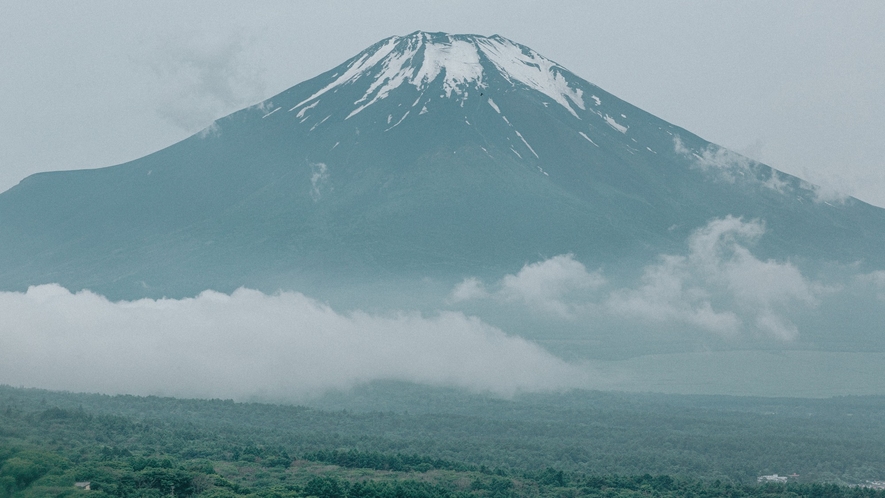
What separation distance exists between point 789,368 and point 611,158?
39512 millimetres

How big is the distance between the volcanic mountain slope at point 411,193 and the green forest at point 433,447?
134 ft

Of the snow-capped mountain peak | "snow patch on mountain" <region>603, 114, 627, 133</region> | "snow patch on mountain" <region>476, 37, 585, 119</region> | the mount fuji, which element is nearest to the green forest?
the mount fuji

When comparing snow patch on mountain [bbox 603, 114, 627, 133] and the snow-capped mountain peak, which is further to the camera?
snow patch on mountain [bbox 603, 114, 627, 133]

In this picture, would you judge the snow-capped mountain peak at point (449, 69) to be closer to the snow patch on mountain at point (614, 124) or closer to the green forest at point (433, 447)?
the snow patch on mountain at point (614, 124)

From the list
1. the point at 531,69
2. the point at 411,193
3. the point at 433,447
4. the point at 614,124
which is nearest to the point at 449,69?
the point at 531,69

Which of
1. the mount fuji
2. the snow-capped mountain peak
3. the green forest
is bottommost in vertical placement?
the green forest

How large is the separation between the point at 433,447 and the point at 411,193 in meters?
86.1

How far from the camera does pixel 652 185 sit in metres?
164

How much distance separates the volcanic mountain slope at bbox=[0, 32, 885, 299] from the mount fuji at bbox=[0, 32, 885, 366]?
295mm

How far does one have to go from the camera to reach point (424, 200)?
152m

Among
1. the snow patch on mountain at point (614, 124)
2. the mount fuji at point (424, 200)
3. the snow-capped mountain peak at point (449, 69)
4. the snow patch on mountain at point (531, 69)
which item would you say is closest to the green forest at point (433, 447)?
the mount fuji at point (424, 200)

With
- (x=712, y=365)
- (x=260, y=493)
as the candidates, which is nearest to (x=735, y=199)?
(x=712, y=365)

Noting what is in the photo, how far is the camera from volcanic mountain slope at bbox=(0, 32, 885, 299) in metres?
145

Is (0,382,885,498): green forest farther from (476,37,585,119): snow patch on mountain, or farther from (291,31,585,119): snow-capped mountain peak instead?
(476,37,585,119): snow patch on mountain
